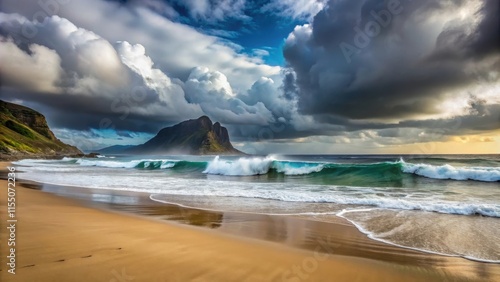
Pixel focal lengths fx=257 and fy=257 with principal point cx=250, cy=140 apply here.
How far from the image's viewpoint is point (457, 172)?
21.1 m

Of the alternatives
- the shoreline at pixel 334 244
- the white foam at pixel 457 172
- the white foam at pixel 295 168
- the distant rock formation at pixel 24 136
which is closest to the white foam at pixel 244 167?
the white foam at pixel 295 168

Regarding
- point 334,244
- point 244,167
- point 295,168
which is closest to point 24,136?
point 244,167

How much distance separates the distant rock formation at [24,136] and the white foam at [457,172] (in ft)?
279

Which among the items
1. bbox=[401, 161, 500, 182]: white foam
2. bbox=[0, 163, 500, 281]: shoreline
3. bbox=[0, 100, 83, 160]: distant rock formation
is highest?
bbox=[0, 100, 83, 160]: distant rock formation

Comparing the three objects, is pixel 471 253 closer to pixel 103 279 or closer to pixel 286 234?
pixel 286 234

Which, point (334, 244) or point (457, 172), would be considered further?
point (457, 172)

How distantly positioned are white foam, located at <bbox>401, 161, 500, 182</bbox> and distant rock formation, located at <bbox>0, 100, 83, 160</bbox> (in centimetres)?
8498

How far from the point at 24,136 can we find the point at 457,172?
132648 millimetres

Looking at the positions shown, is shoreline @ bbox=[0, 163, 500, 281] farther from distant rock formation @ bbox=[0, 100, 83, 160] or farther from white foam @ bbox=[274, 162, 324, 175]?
distant rock formation @ bbox=[0, 100, 83, 160]

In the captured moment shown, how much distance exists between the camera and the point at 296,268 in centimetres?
396

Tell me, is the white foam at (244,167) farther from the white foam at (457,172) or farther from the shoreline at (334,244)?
the shoreline at (334,244)

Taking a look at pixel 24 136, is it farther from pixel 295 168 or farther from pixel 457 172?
pixel 457 172

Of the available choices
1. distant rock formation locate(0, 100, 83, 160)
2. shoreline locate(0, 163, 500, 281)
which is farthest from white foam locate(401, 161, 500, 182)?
distant rock formation locate(0, 100, 83, 160)

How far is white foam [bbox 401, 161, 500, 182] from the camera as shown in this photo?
19719 mm
